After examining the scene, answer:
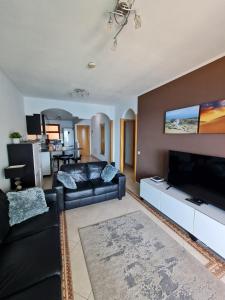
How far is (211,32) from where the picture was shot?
5.52 feet

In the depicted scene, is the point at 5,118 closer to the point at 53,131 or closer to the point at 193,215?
the point at 193,215

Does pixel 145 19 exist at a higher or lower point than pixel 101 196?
higher

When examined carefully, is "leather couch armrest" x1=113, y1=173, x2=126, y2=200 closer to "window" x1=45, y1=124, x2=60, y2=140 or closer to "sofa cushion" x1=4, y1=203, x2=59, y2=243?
"sofa cushion" x1=4, y1=203, x2=59, y2=243

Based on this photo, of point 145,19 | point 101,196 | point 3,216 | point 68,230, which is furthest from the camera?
point 101,196

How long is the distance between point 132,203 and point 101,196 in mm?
723

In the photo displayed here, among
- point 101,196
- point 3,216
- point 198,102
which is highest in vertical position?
point 198,102

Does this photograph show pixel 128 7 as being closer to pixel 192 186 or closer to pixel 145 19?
pixel 145 19

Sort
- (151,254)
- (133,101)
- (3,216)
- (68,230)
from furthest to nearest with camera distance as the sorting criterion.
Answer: (133,101), (68,230), (151,254), (3,216)

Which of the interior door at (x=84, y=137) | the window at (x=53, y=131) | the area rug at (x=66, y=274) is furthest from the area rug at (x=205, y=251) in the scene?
the window at (x=53, y=131)

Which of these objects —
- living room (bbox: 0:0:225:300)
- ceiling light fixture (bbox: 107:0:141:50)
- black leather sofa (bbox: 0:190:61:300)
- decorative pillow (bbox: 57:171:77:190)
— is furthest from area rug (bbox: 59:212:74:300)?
ceiling light fixture (bbox: 107:0:141:50)

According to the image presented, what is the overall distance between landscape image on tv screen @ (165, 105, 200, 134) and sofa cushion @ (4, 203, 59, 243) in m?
2.70

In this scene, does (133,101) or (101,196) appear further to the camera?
(133,101)

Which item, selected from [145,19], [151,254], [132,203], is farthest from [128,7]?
[132,203]

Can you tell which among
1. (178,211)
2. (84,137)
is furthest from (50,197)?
(84,137)
